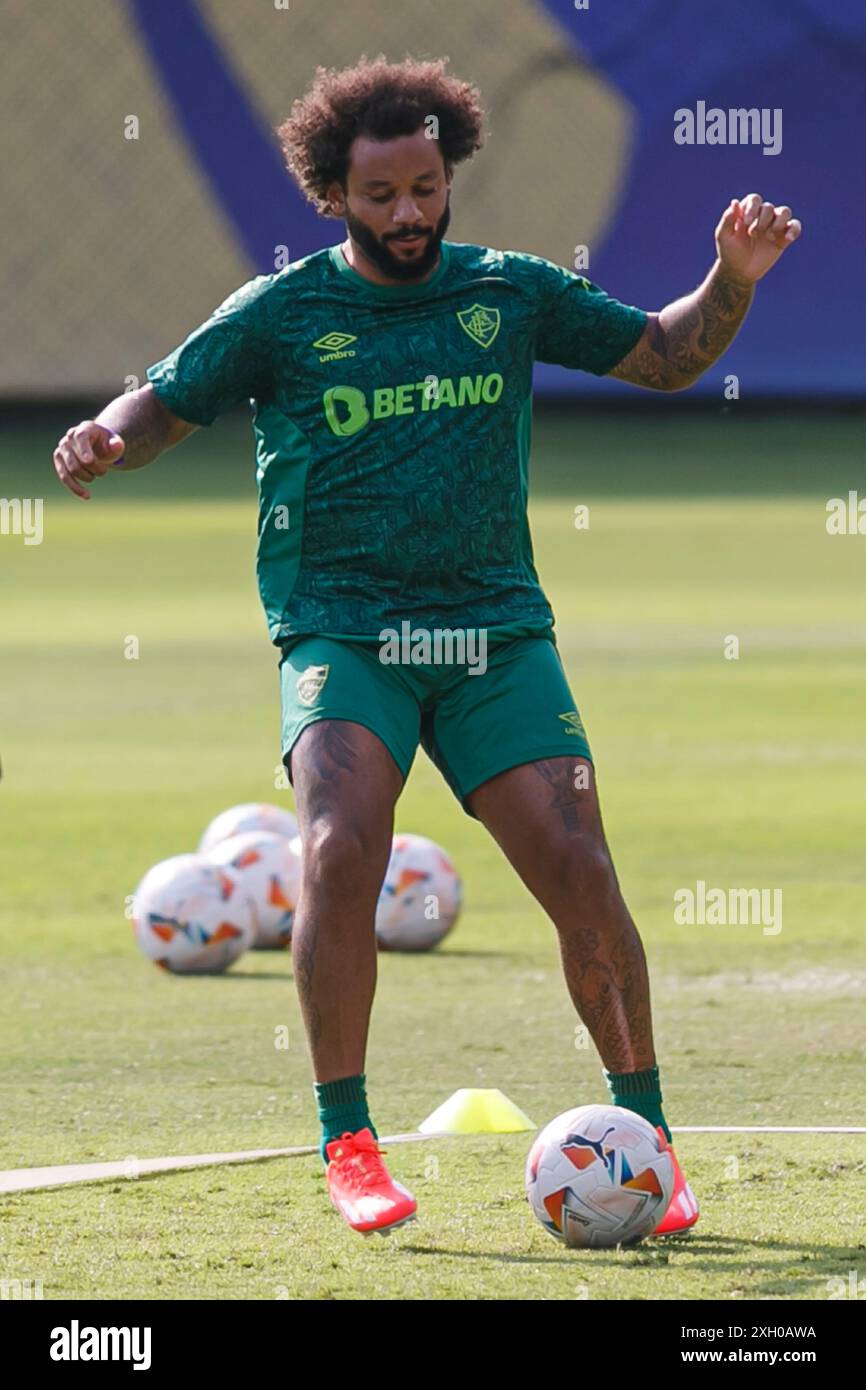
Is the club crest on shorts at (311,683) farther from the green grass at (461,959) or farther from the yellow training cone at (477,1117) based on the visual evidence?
the yellow training cone at (477,1117)

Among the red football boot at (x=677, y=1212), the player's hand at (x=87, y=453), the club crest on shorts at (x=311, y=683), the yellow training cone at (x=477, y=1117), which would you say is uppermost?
the player's hand at (x=87, y=453)

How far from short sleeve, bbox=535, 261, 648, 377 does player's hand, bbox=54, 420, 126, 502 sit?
1.04 meters

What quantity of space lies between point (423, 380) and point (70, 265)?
27512mm

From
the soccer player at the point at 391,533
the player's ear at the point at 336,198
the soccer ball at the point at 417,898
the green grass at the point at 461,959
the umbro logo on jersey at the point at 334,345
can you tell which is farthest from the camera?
the soccer ball at the point at 417,898

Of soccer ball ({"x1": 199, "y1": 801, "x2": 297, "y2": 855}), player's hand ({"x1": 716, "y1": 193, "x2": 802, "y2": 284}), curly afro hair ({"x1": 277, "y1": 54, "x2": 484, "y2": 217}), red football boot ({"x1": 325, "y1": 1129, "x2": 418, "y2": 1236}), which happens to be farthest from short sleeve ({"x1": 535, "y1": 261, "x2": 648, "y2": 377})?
soccer ball ({"x1": 199, "y1": 801, "x2": 297, "y2": 855})

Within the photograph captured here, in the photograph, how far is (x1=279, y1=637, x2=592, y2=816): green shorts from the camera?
18.4 ft

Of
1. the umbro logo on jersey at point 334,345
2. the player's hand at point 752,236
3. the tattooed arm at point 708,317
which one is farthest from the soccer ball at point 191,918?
the player's hand at point 752,236

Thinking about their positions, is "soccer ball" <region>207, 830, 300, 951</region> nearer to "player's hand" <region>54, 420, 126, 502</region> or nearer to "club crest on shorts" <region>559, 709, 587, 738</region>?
"club crest on shorts" <region>559, 709, 587, 738</region>

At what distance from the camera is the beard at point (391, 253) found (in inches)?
222

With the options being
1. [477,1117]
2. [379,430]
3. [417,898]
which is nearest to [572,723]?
[379,430]
